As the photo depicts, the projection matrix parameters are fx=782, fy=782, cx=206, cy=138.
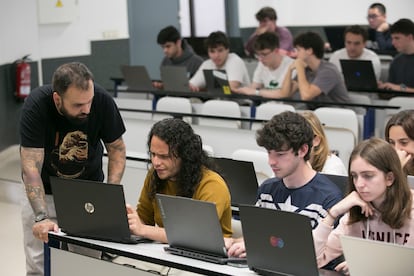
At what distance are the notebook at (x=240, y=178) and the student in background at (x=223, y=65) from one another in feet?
12.0

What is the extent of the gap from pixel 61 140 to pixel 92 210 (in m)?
0.68

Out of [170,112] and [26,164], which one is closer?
[26,164]

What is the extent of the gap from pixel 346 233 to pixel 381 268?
0.39m

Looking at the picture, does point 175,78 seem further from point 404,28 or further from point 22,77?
point 404,28

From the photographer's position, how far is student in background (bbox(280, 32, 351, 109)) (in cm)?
635

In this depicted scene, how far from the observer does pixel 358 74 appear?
689 centimetres

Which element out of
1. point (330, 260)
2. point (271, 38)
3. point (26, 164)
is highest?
point (271, 38)

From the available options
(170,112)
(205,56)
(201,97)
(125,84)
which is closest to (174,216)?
(170,112)

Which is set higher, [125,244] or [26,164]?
[26,164]

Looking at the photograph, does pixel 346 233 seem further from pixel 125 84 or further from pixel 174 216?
pixel 125 84

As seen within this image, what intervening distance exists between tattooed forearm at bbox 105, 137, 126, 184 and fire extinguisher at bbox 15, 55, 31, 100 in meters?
4.31

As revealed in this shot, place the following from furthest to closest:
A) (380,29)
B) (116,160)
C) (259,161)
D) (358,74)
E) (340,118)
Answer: (380,29), (358,74), (340,118), (259,161), (116,160)

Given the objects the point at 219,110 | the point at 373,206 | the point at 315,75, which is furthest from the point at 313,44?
the point at 373,206

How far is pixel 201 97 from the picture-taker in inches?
274
